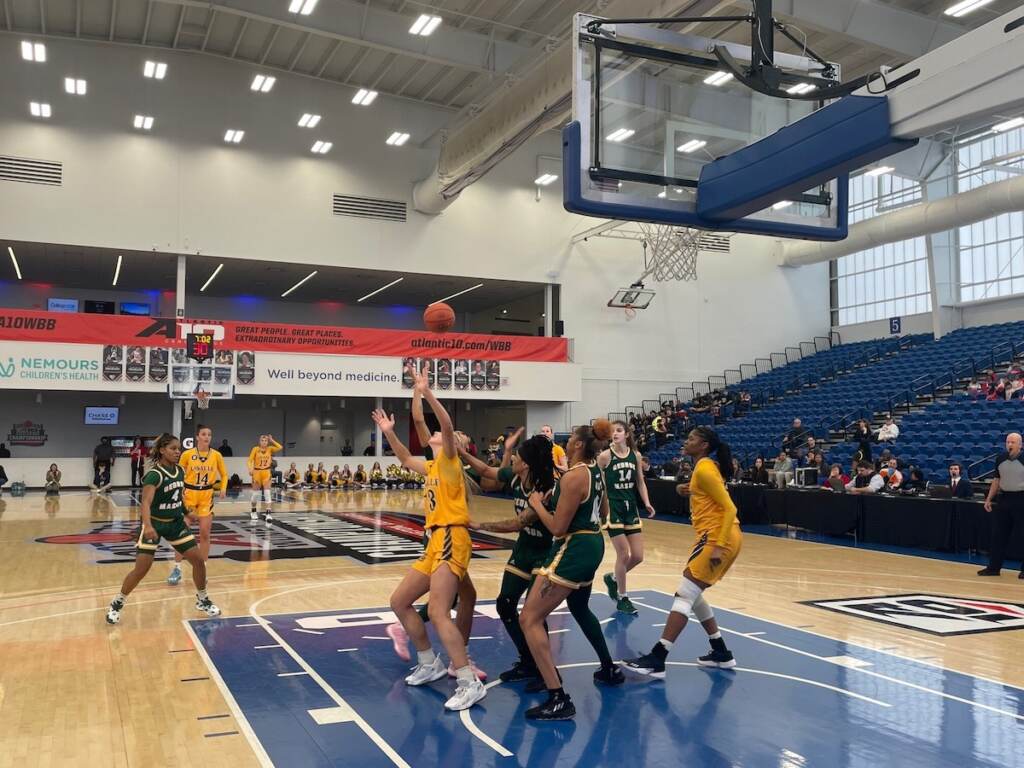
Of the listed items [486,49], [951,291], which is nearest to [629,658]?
[486,49]

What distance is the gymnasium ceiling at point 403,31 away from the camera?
17.1 meters

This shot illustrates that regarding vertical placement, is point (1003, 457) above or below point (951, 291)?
below

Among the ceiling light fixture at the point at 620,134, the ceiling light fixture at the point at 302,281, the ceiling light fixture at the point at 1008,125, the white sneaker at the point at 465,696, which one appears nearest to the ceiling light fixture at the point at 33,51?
the ceiling light fixture at the point at 302,281

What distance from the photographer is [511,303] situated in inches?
1344

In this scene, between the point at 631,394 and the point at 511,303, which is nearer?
the point at 631,394

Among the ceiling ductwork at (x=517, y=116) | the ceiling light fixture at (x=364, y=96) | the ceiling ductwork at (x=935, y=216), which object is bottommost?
the ceiling ductwork at (x=935, y=216)

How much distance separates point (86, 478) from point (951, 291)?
87.3 ft

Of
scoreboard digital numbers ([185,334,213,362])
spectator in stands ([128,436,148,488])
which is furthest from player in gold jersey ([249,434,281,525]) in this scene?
spectator in stands ([128,436,148,488])

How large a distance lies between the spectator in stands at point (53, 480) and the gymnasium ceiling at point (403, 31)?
11699mm

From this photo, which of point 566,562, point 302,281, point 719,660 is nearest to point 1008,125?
point 719,660

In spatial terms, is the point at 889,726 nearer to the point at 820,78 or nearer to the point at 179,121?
the point at 820,78

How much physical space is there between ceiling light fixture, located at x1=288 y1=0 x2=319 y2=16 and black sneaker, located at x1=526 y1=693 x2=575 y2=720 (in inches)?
672

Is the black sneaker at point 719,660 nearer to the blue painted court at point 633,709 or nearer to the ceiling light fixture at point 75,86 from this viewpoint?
the blue painted court at point 633,709

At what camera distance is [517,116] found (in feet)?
65.0
